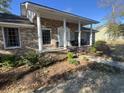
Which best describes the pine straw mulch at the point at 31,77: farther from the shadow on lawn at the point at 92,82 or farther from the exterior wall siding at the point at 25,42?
the exterior wall siding at the point at 25,42

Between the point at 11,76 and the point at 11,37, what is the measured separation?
4420mm

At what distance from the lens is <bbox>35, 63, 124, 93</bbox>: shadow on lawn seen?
514 centimetres

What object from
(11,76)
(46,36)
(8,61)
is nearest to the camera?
(11,76)

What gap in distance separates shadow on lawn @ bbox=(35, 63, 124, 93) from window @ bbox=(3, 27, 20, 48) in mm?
5808

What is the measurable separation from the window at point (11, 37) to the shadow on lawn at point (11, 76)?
3.48 metres

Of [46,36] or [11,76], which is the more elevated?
[46,36]

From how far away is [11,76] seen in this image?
6.52 metres

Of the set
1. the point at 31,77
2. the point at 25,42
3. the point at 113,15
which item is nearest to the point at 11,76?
the point at 31,77

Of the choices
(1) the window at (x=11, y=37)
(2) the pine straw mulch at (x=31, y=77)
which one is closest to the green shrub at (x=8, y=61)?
(2) the pine straw mulch at (x=31, y=77)

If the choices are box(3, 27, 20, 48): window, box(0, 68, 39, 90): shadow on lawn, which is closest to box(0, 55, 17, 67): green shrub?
box(0, 68, 39, 90): shadow on lawn

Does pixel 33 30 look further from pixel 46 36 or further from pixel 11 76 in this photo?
pixel 11 76

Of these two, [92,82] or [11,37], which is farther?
[11,37]

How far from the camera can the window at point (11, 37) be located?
9586 millimetres

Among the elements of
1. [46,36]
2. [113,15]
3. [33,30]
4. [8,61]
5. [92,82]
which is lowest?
[92,82]
